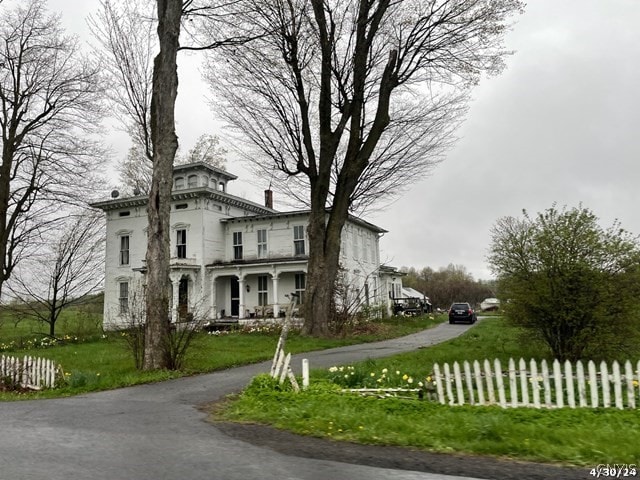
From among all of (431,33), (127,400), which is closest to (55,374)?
(127,400)

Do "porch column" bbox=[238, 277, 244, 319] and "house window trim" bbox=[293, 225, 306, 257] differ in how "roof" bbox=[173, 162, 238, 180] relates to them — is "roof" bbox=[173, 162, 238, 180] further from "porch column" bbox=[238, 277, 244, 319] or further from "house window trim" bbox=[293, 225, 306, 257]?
"porch column" bbox=[238, 277, 244, 319]

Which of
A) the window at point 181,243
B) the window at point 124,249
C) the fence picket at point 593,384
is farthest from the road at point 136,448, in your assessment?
the window at point 124,249

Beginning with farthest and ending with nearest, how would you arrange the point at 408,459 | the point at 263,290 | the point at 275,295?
the point at 263,290 → the point at 275,295 → the point at 408,459

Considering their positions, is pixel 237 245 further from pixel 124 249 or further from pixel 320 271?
pixel 320 271

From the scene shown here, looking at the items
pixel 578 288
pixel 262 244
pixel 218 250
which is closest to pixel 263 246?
pixel 262 244

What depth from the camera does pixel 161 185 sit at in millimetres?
13297

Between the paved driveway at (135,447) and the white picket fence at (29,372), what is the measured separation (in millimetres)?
2433

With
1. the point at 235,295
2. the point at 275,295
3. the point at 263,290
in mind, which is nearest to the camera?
the point at 275,295

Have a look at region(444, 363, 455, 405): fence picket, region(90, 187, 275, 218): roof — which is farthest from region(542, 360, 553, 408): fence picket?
region(90, 187, 275, 218): roof

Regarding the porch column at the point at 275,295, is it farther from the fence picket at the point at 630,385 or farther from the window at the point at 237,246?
the fence picket at the point at 630,385

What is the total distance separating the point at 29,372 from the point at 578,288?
40.2 feet

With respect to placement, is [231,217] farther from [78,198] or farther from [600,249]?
[600,249]

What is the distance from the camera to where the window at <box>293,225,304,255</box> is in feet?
104

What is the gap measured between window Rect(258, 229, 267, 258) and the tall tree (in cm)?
2229
